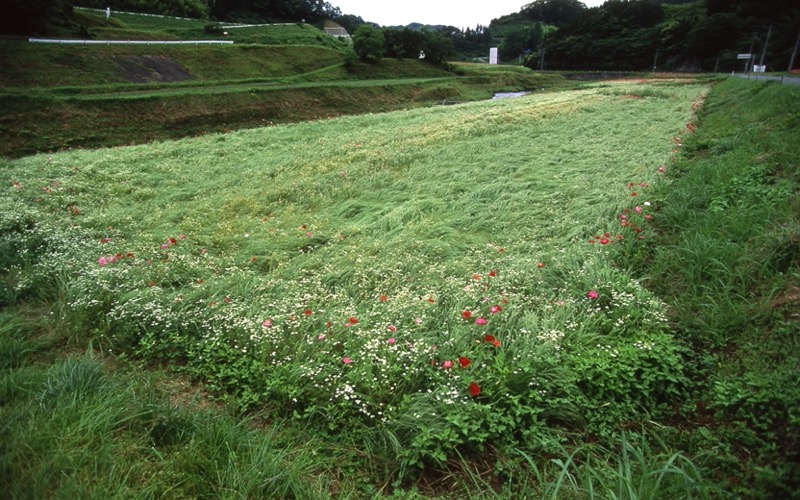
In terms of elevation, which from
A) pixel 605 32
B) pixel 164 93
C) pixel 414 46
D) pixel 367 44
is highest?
pixel 605 32

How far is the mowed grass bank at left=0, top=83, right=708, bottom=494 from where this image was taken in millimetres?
2486

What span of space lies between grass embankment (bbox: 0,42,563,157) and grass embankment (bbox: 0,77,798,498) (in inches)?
464

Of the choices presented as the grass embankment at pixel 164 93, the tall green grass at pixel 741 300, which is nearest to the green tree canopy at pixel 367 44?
the grass embankment at pixel 164 93

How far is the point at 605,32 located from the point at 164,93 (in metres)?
80.2

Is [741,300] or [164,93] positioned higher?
[164,93]

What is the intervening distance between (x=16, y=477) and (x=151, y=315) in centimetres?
182

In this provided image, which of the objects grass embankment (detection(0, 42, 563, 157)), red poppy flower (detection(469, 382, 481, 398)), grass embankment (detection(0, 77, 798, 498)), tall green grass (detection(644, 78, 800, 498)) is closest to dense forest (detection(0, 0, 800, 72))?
grass embankment (detection(0, 42, 563, 157))

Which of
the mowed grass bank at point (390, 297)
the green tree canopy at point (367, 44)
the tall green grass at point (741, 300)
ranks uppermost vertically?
the green tree canopy at point (367, 44)

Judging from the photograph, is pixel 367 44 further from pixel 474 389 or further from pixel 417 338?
pixel 474 389

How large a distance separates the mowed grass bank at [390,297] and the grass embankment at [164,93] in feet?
34.1

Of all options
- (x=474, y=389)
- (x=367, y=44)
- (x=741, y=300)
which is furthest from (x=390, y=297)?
(x=367, y=44)

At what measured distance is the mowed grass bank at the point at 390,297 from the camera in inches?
A: 97.9

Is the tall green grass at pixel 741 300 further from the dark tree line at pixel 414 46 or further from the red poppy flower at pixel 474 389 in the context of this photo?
the dark tree line at pixel 414 46

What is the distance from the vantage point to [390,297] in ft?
12.5
